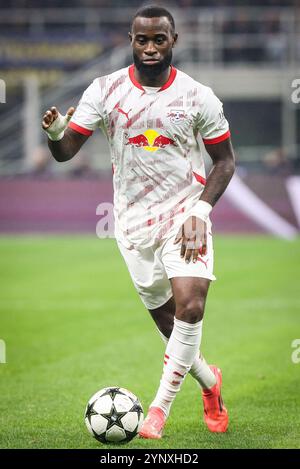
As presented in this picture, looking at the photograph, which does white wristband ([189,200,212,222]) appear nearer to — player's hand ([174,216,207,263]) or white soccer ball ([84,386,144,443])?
player's hand ([174,216,207,263])

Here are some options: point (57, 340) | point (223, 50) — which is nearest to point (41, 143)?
point (223, 50)

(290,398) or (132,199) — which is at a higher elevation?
(132,199)

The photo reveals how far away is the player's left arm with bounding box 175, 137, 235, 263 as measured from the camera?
5.69 m

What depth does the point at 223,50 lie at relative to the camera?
25172mm

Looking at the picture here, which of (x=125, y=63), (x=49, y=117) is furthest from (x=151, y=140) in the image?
(x=125, y=63)

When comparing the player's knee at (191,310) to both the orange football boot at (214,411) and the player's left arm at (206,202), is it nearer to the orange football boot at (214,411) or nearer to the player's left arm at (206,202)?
the player's left arm at (206,202)

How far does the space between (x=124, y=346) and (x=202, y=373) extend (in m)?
3.47

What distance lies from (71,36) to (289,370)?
18.0m

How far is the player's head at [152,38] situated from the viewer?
571cm

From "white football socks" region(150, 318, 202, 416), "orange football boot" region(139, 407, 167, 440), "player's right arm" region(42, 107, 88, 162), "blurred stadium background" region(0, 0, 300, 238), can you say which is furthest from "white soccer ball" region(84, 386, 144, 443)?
"blurred stadium background" region(0, 0, 300, 238)

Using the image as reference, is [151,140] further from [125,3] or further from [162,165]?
[125,3]

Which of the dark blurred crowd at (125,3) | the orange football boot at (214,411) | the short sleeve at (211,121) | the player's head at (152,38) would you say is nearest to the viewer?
the player's head at (152,38)

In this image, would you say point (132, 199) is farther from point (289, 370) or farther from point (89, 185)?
Answer: point (89, 185)

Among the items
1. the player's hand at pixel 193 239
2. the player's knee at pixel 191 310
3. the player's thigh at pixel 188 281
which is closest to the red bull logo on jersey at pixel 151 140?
the player's hand at pixel 193 239
